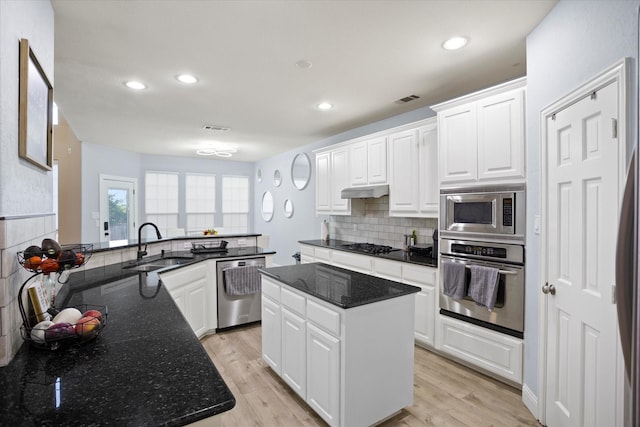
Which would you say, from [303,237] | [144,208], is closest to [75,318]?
[303,237]

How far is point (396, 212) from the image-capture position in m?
3.75

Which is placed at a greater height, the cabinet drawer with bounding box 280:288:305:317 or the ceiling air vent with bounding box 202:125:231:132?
the ceiling air vent with bounding box 202:125:231:132

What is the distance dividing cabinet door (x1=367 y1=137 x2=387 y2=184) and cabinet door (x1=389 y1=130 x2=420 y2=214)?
0.37 feet

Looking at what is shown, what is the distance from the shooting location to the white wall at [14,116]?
1.11 meters

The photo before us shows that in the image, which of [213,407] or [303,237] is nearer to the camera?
[213,407]

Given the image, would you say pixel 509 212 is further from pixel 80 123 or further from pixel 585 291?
pixel 80 123

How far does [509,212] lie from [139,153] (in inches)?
287

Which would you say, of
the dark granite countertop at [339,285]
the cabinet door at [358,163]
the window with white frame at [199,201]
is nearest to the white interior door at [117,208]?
the window with white frame at [199,201]

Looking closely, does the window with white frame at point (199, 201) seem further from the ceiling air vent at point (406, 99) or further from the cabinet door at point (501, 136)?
the cabinet door at point (501, 136)

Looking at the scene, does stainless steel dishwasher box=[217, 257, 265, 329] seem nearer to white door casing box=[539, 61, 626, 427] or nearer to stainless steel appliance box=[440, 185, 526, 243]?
stainless steel appliance box=[440, 185, 526, 243]

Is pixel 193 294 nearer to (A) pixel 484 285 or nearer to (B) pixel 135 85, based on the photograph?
(B) pixel 135 85

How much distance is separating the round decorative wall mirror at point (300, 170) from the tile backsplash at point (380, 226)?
1159 mm

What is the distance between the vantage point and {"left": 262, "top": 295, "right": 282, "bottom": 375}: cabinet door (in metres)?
2.44

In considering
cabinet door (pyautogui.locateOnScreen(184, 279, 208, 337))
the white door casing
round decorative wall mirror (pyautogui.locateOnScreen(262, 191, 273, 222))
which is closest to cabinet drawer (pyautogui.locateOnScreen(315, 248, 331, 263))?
cabinet door (pyautogui.locateOnScreen(184, 279, 208, 337))
